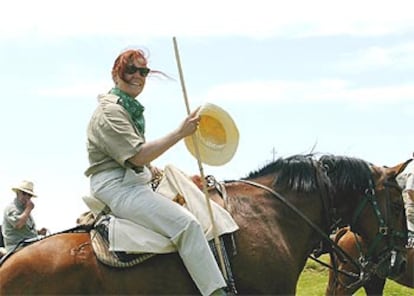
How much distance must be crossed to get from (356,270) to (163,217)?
3.97 metres

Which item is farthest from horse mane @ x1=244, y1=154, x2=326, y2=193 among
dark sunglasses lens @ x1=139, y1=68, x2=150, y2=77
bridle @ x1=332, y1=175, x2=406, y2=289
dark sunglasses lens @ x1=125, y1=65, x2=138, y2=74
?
dark sunglasses lens @ x1=125, y1=65, x2=138, y2=74

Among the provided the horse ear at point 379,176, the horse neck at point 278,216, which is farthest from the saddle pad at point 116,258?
the horse ear at point 379,176

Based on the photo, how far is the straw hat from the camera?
23.1 ft

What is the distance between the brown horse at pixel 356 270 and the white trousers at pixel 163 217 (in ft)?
5.21

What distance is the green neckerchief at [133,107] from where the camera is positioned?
6.80m

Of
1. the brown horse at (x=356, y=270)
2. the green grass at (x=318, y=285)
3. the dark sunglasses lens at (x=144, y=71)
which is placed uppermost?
the dark sunglasses lens at (x=144, y=71)

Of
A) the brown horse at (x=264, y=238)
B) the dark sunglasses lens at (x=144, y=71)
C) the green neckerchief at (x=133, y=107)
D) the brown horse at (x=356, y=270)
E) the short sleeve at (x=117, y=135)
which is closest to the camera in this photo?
the short sleeve at (x=117, y=135)

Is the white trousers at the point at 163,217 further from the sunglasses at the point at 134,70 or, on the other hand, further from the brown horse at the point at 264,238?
the sunglasses at the point at 134,70

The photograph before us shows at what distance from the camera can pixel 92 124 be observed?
6773 mm

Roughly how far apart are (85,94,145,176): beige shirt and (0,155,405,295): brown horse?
0.64 meters

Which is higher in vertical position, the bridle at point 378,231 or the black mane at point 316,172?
the black mane at point 316,172

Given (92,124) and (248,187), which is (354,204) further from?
(92,124)

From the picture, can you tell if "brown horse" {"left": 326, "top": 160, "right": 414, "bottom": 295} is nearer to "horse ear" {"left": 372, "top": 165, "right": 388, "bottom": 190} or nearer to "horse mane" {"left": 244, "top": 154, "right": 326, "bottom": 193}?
"horse ear" {"left": 372, "top": 165, "right": 388, "bottom": 190}

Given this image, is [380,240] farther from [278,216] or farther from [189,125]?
[189,125]
